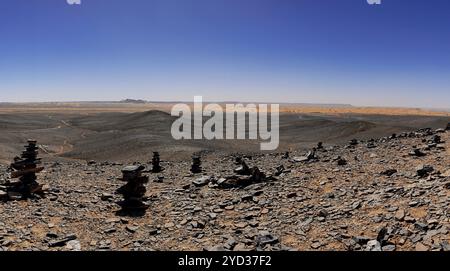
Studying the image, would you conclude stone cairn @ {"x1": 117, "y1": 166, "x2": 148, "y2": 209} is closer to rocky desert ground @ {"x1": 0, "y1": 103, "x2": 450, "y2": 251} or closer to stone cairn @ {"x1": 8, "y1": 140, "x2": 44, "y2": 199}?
rocky desert ground @ {"x1": 0, "y1": 103, "x2": 450, "y2": 251}

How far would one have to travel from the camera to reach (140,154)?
138ft

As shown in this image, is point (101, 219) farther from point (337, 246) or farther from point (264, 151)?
point (264, 151)

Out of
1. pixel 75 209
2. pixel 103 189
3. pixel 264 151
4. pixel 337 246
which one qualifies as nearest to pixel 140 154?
pixel 264 151

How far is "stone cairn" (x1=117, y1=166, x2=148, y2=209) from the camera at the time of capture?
17078 millimetres

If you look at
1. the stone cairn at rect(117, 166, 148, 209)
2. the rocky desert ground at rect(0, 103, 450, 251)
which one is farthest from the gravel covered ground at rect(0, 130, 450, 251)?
the stone cairn at rect(117, 166, 148, 209)

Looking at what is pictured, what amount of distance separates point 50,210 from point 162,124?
61793 millimetres

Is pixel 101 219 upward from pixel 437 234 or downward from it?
downward

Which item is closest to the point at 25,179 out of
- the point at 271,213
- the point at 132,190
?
the point at 132,190

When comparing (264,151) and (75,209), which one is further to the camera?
(264,151)

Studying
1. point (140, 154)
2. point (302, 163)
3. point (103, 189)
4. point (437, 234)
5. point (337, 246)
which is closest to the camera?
point (437, 234)

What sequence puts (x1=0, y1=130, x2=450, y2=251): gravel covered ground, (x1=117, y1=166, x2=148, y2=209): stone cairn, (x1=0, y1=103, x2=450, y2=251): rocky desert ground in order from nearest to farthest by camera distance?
(x1=0, y1=130, x2=450, y2=251): gravel covered ground → (x1=0, y1=103, x2=450, y2=251): rocky desert ground → (x1=117, y1=166, x2=148, y2=209): stone cairn

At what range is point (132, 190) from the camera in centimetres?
1733

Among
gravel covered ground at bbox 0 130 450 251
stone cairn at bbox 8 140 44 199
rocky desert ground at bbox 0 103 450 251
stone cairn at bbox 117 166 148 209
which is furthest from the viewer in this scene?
stone cairn at bbox 117 166 148 209
